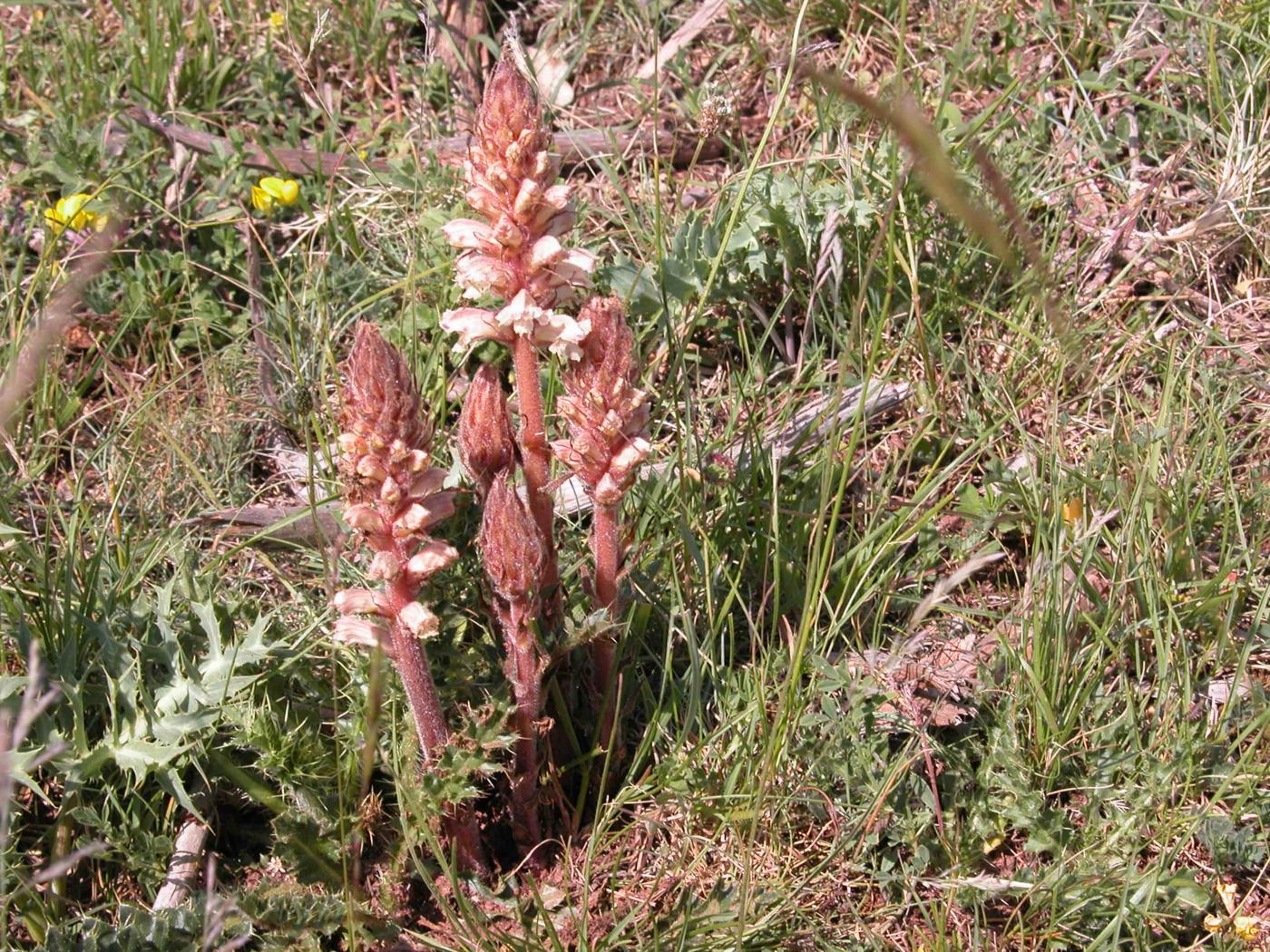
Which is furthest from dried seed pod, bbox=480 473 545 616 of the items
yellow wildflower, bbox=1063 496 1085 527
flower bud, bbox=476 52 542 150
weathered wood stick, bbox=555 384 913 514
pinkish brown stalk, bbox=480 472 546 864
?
yellow wildflower, bbox=1063 496 1085 527

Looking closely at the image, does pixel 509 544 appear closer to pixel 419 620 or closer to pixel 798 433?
pixel 419 620

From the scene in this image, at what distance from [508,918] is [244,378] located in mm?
1738

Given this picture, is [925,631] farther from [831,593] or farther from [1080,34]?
[1080,34]

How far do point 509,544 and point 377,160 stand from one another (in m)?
2.37

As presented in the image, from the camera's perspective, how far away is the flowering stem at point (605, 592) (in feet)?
6.87

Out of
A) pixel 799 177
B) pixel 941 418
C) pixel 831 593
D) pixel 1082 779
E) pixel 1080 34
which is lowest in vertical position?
pixel 1082 779

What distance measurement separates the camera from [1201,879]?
233cm

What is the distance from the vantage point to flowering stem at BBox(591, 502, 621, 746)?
209 cm

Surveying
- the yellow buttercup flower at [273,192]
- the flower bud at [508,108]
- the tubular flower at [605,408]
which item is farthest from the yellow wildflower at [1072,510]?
the yellow buttercup flower at [273,192]

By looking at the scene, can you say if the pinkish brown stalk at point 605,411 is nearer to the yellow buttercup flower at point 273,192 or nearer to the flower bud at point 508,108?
the flower bud at point 508,108

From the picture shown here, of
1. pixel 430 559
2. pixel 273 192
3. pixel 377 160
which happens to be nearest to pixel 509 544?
pixel 430 559

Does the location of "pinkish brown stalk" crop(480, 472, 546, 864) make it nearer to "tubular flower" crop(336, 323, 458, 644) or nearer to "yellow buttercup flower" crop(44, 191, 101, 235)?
"tubular flower" crop(336, 323, 458, 644)

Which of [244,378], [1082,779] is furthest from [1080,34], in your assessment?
[244,378]

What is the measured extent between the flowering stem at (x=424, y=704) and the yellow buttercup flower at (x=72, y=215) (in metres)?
1.90
